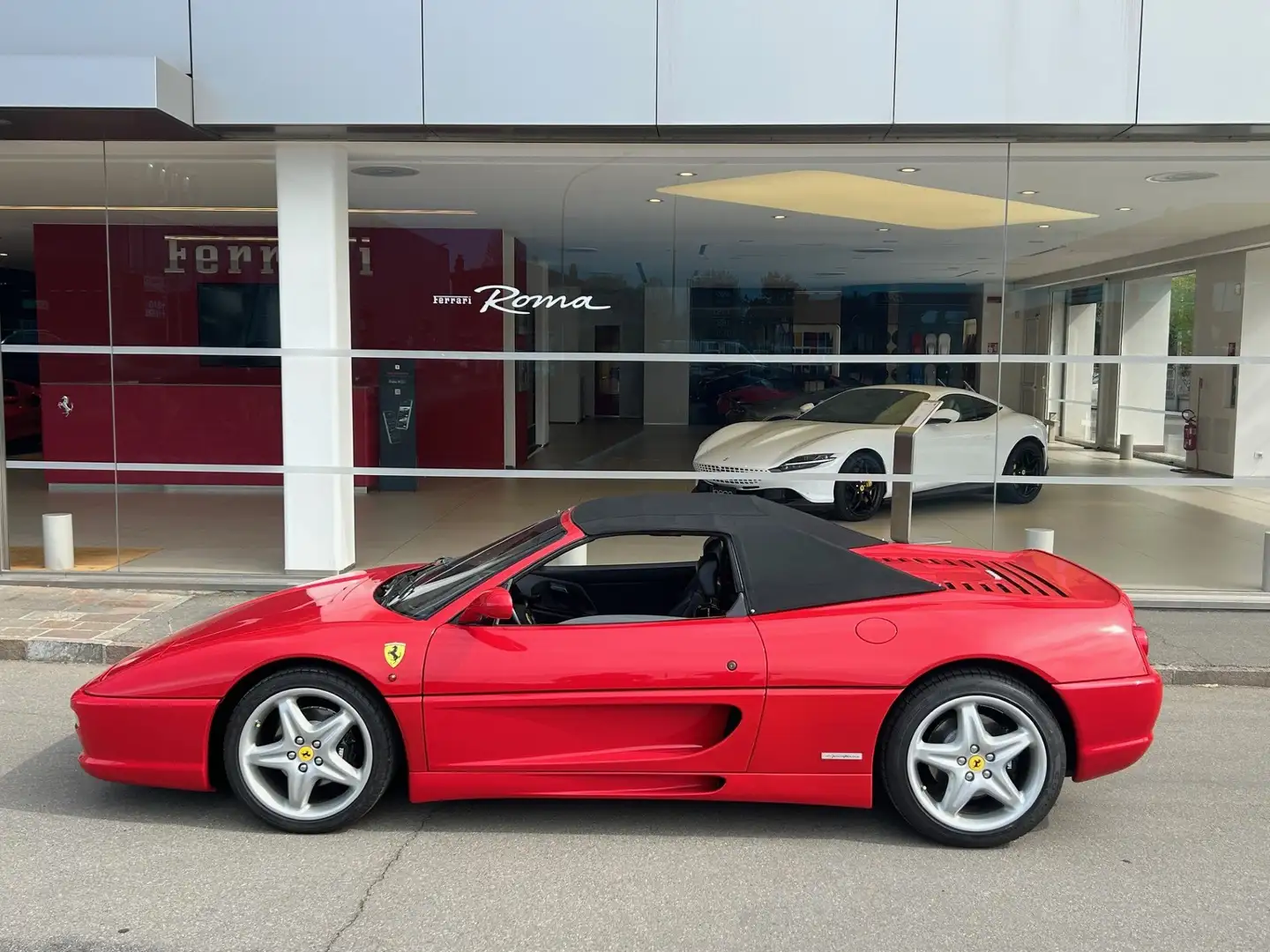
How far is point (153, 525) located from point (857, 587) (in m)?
7.96

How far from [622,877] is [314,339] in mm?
5552

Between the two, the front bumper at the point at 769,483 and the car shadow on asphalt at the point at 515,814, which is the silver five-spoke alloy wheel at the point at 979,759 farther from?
the front bumper at the point at 769,483

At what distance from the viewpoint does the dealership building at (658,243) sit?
7.30 metres

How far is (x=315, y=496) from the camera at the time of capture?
8258 mm

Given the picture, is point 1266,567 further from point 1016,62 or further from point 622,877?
point 622,877

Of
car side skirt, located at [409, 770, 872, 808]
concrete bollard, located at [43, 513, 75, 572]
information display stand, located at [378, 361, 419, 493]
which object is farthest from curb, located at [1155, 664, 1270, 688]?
concrete bollard, located at [43, 513, 75, 572]

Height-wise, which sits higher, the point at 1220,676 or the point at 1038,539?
the point at 1038,539

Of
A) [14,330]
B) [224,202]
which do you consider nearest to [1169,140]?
[224,202]

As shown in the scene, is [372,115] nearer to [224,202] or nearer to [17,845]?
[224,202]

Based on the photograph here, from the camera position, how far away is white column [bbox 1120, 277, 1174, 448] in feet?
27.6

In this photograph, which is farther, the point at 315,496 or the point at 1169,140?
the point at 315,496

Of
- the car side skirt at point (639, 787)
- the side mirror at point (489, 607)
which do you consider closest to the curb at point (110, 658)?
the car side skirt at point (639, 787)

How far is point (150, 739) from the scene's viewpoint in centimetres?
404

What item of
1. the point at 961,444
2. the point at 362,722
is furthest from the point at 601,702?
the point at 961,444
